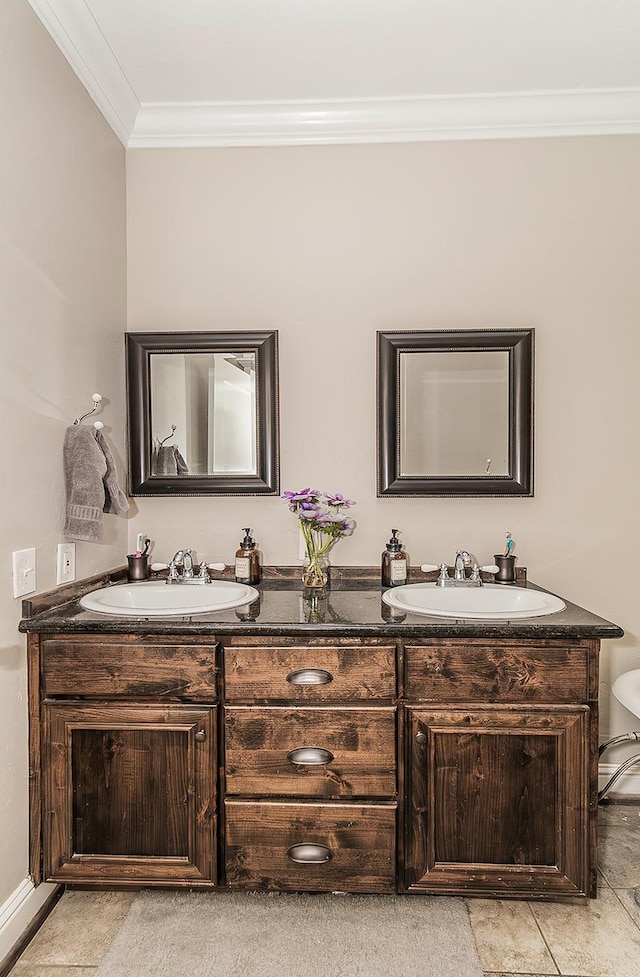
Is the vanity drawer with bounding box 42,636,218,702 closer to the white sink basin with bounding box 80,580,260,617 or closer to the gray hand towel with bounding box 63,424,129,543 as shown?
the white sink basin with bounding box 80,580,260,617

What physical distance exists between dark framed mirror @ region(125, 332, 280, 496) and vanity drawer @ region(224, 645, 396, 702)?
77 cm

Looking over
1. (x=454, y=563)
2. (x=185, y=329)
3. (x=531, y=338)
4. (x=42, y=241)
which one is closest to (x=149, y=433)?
(x=185, y=329)

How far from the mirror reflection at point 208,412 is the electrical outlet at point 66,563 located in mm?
511

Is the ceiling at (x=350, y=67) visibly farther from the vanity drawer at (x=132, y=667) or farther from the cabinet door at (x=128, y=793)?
the cabinet door at (x=128, y=793)

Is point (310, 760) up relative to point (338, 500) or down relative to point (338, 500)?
down

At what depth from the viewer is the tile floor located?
5.09ft

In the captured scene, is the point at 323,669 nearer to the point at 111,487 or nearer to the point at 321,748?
the point at 321,748

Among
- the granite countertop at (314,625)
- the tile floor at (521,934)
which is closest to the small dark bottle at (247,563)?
the granite countertop at (314,625)

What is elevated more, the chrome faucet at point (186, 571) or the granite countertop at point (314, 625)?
the chrome faucet at point (186, 571)

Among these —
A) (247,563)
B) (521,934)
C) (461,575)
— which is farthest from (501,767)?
(247,563)

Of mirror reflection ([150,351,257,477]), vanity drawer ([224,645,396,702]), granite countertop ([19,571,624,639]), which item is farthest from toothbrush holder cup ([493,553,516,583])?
mirror reflection ([150,351,257,477])

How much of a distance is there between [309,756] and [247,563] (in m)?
0.74

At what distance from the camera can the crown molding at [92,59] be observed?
1.78m

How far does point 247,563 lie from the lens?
2.25 metres
